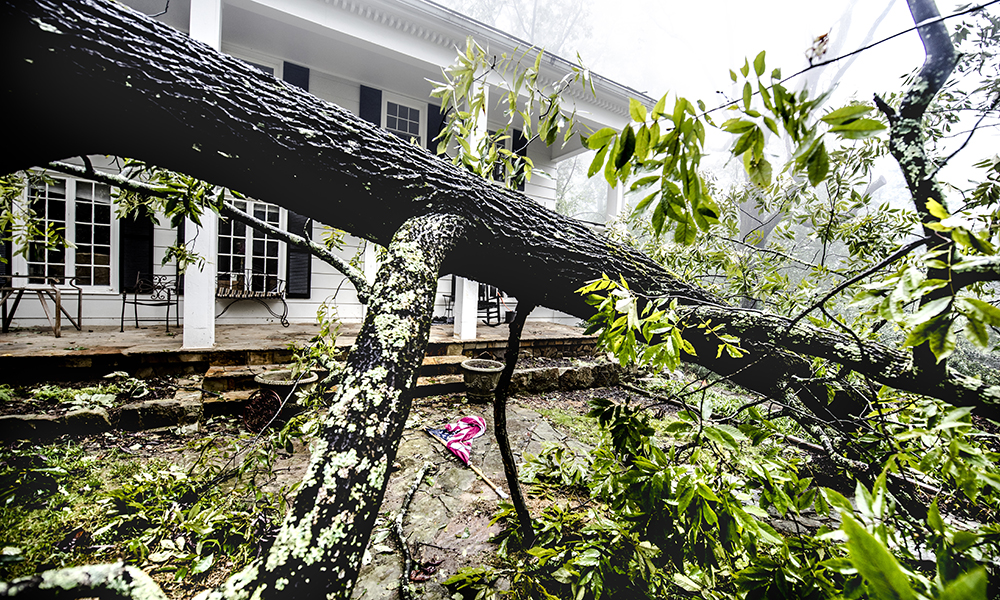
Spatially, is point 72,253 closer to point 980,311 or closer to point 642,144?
point 642,144

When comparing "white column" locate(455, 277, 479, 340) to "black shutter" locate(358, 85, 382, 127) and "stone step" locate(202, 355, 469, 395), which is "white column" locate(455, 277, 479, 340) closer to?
"stone step" locate(202, 355, 469, 395)

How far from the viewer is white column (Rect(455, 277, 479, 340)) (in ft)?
18.4

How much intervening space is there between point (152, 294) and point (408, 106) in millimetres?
5033

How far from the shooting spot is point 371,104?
21.0 ft

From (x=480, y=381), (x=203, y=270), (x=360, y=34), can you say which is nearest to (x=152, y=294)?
(x=203, y=270)

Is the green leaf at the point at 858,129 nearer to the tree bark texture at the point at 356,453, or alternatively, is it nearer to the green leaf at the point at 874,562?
the green leaf at the point at 874,562

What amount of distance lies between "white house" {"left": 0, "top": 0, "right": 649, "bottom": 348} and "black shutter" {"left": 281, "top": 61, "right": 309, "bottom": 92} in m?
0.02

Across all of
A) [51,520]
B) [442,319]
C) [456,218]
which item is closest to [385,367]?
[456,218]

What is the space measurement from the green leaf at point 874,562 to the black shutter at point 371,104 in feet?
23.5

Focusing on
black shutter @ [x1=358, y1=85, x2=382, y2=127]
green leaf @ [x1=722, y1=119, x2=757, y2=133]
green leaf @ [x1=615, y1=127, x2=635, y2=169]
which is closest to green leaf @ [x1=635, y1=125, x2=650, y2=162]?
green leaf @ [x1=615, y1=127, x2=635, y2=169]

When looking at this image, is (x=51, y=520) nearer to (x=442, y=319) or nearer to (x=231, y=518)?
(x=231, y=518)

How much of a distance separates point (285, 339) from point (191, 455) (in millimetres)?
2186

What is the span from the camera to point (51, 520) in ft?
7.01

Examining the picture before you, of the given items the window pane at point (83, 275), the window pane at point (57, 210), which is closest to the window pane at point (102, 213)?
the window pane at point (57, 210)
